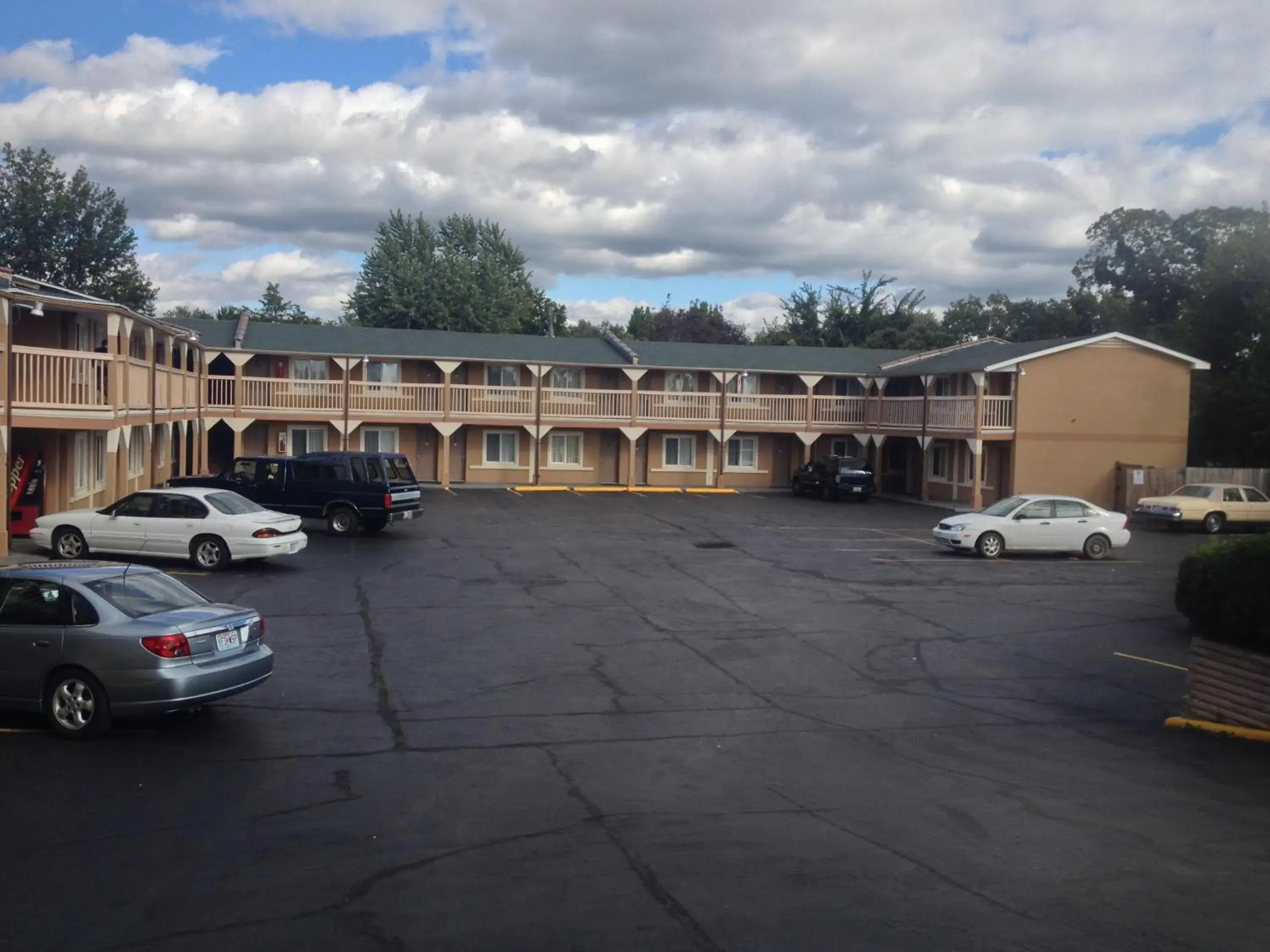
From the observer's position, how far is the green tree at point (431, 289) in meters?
70.1

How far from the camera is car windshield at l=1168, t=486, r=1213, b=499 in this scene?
3494 centimetres

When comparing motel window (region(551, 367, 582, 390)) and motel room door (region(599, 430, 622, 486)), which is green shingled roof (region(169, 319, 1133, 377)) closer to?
motel window (region(551, 367, 582, 390))

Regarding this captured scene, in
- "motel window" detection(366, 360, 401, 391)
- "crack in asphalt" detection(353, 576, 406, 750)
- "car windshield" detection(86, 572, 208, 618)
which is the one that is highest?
"motel window" detection(366, 360, 401, 391)

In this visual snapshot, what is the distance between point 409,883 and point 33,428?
19731 mm

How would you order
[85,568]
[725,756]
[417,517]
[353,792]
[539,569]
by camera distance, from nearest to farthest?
[353,792] < [725,756] < [85,568] < [539,569] < [417,517]

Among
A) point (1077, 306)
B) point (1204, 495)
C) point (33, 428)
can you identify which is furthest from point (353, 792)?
point (1077, 306)

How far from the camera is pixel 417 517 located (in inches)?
1116

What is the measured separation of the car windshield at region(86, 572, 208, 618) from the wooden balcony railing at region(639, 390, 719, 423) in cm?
3284

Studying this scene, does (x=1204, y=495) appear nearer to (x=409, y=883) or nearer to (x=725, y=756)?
(x=725, y=756)

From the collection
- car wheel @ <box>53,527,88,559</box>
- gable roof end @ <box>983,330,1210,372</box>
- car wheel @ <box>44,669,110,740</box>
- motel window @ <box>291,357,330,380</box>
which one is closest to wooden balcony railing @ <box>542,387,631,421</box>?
motel window @ <box>291,357,330,380</box>

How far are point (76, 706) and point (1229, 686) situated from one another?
11554 mm

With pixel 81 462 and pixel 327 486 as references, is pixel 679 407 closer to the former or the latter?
pixel 327 486

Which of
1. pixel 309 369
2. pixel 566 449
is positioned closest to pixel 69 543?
pixel 309 369

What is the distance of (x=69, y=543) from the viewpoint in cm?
2092
